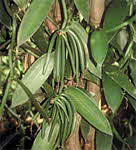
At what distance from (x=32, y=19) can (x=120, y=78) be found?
197mm

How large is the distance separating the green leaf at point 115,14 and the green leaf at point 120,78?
93 mm

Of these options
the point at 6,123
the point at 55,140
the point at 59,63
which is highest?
the point at 59,63

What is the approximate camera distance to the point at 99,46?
587mm

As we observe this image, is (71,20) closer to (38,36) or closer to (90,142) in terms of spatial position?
(38,36)

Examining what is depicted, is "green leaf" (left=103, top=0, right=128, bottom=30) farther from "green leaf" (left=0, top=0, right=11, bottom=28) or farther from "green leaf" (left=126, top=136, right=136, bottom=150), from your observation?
"green leaf" (left=126, top=136, right=136, bottom=150)

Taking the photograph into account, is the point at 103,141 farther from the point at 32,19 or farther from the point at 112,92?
the point at 32,19

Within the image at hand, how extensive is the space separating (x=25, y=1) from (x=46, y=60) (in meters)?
0.11

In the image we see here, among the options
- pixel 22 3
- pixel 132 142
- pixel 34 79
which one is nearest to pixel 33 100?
pixel 34 79

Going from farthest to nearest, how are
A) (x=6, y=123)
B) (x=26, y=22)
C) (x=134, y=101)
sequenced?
(x=6, y=123)
(x=134, y=101)
(x=26, y=22)

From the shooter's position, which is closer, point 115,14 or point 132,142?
point 115,14

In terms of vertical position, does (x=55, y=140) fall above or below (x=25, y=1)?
below

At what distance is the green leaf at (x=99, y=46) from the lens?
58 cm

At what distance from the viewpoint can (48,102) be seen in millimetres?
677

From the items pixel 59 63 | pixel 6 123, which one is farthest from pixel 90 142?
pixel 6 123
